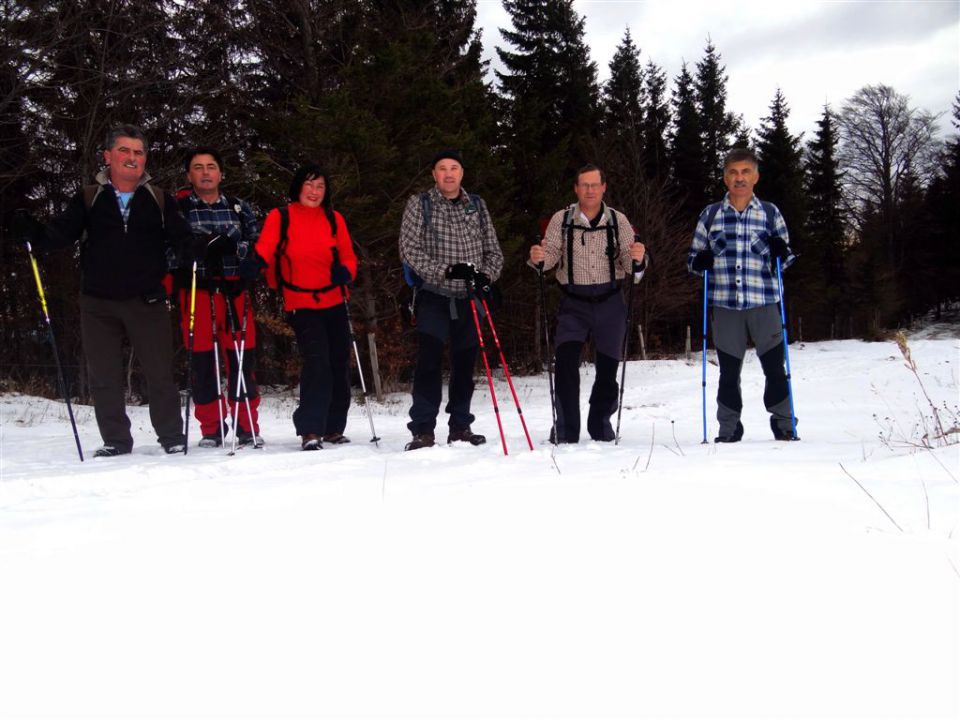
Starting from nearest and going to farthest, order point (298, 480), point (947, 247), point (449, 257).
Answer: point (298, 480) → point (449, 257) → point (947, 247)

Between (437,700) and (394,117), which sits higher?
(394,117)

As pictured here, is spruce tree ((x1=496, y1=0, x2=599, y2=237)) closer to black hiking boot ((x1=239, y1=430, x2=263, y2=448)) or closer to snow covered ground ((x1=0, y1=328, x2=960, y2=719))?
black hiking boot ((x1=239, y1=430, x2=263, y2=448))

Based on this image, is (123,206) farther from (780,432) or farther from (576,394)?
(780,432)

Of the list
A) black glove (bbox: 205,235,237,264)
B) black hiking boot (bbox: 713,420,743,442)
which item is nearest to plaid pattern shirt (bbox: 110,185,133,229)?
black glove (bbox: 205,235,237,264)

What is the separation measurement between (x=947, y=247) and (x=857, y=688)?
39.1m

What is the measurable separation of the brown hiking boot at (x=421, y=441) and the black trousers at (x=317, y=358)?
72cm

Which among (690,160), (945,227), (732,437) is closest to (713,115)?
(690,160)

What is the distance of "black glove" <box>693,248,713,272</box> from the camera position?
16.9 ft

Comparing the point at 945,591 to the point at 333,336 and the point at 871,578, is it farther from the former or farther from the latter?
the point at 333,336

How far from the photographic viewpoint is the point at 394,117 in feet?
38.8

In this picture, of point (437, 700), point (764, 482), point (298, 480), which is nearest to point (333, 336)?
point (298, 480)

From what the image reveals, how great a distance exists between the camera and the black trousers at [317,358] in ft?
16.9

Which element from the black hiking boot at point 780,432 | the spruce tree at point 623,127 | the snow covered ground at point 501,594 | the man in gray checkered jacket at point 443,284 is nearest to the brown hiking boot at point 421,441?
the man in gray checkered jacket at point 443,284

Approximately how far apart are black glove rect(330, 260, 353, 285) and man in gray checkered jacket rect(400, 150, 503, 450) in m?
0.44
